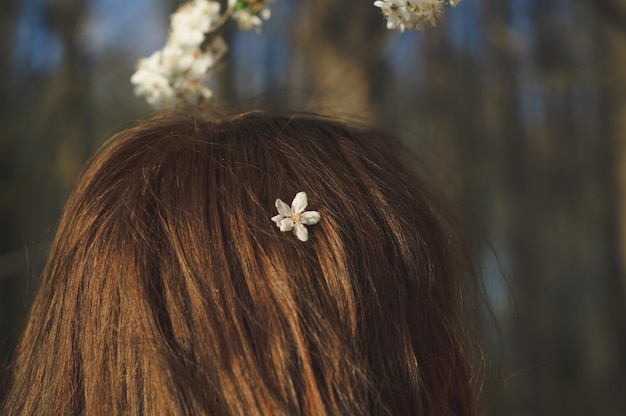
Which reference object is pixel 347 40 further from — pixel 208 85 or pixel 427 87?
pixel 427 87

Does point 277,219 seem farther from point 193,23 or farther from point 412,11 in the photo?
point 193,23

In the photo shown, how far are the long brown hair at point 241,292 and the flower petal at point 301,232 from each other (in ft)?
0.05

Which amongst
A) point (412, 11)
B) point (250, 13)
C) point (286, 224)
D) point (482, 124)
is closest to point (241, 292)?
point (286, 224)

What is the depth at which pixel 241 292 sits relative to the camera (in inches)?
33.3

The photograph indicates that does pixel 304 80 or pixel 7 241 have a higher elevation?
pixel 304 80

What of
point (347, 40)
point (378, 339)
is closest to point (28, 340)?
point (378, 339)

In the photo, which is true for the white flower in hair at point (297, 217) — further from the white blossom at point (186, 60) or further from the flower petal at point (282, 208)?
the white blossom at point (186, 60)

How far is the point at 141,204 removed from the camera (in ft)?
3.04

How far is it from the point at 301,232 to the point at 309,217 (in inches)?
1.2

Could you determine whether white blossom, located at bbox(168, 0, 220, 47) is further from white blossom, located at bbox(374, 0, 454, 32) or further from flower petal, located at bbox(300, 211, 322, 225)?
flower petal, located at bbox(300, 211, 322, 225)

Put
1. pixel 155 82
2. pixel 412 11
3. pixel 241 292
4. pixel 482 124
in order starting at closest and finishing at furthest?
pixel 241 292
pixel 412 11
pixel 155 82
pixel 482 124

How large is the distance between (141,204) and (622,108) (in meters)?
5.26

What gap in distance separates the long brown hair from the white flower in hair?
0.05 feet

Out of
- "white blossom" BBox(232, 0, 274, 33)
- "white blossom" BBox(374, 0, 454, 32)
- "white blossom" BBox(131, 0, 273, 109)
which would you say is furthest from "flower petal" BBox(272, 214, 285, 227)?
"white blossom" BBox(232, 0, 274, 33)
